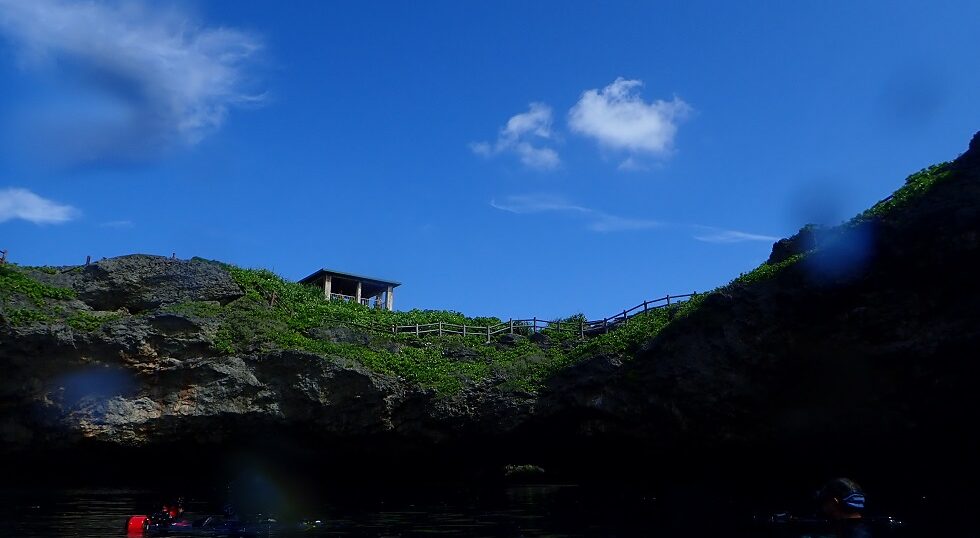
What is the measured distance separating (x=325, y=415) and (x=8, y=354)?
39.8 ft

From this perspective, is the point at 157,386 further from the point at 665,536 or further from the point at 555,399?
the point at 665,536

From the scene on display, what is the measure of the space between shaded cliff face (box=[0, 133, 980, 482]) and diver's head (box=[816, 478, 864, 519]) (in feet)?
23.8

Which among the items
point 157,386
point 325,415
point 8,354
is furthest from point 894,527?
point 8,354

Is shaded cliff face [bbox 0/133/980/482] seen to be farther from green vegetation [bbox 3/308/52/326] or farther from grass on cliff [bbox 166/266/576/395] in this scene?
grass on cliff [bbox 166/266/576/395]

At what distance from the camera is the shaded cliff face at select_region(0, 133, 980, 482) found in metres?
25.8

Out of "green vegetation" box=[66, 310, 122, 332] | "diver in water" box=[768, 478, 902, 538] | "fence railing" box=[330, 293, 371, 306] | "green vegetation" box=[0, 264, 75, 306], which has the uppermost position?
"fence railing" box=[330, 293, 371, 306]

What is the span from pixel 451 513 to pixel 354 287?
2821 centimetres

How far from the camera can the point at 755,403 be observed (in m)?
29.1

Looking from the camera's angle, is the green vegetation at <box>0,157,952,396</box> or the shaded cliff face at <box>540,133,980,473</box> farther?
the green vegetation at <box>0,157,952,396</box>

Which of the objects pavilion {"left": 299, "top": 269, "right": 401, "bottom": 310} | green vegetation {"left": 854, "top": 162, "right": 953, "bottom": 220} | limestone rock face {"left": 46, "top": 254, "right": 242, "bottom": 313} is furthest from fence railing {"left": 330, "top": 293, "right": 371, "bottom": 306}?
green vegetation {"left": 854, "top": 162, "right": 953, "bottom": 220}

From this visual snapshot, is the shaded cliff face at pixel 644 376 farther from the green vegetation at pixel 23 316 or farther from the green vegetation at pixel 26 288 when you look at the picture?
the green vegetation at pixel 26 288

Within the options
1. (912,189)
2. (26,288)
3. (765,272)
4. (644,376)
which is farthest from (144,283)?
(912,189)

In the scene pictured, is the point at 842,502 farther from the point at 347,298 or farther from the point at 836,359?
the point at 347,298

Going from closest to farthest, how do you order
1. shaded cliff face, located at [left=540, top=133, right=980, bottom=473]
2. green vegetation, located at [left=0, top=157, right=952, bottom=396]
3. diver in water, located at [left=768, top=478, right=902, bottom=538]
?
diver in water, located at [left=768, top=478, right=902, bottom=538], shaded cliff face, located at [left=540, top=133, right=980, bottom=473], green vegetation, located at [left=0, top=157, right=952, bottom=396]
